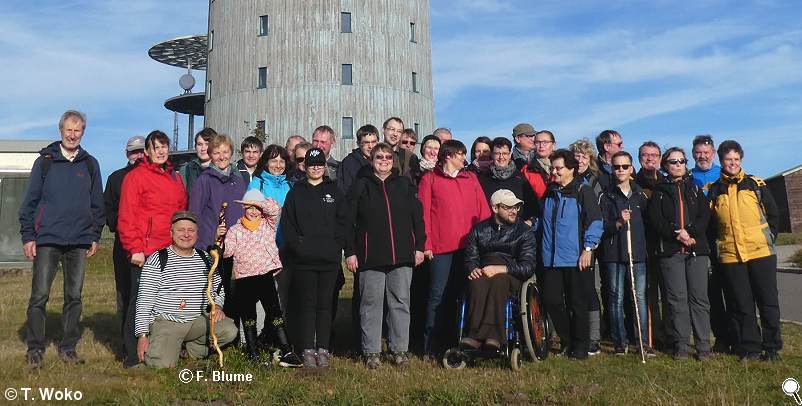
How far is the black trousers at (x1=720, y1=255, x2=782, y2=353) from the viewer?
710 centimetres

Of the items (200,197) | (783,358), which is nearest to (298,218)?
(200,197)

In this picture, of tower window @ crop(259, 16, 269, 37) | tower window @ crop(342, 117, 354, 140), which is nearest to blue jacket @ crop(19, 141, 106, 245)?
tower window @ crop(342, 117, 354, 140)

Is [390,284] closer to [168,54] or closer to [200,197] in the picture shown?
[200,197]

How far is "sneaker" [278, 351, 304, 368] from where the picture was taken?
6555 millimetres

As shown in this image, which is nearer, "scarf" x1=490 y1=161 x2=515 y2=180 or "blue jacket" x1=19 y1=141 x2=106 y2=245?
"blue jacket" x1=19 y1=141 x2=106 y2=245

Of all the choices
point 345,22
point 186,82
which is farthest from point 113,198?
point 186,82

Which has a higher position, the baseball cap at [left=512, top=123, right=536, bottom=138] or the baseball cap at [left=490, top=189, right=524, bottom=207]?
the baseball cap at [left=512, top=123, right=536, bottom=138]

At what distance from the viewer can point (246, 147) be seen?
7.72 metres

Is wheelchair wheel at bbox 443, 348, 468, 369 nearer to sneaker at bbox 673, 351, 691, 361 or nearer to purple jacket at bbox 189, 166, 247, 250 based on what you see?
sneaker at bbox 673, 351, 691, 361

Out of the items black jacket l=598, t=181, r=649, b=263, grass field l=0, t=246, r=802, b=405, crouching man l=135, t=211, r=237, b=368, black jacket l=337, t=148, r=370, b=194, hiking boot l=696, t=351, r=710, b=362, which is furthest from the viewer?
black jacket l=337, t=148, r=370, b=194

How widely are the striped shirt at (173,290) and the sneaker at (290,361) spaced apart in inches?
34.1

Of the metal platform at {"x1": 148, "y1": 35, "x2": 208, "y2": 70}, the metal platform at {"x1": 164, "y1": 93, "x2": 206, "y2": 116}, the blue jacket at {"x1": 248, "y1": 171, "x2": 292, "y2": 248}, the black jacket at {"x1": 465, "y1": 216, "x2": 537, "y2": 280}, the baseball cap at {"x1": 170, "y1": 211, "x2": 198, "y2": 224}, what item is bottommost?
the black jacket at {"x1": 465, "y1": 216, "x2": 537, "y2": 280}

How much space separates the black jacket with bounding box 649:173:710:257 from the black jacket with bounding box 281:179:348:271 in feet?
10.8

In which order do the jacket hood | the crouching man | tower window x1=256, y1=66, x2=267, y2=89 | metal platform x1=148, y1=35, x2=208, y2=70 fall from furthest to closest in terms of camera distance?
metal platform x1=148, y1=35, x2=208, y2=70 < tower window x1=256, y1=66, x2=267, y2=89 < the jacket hood < the crouching man
